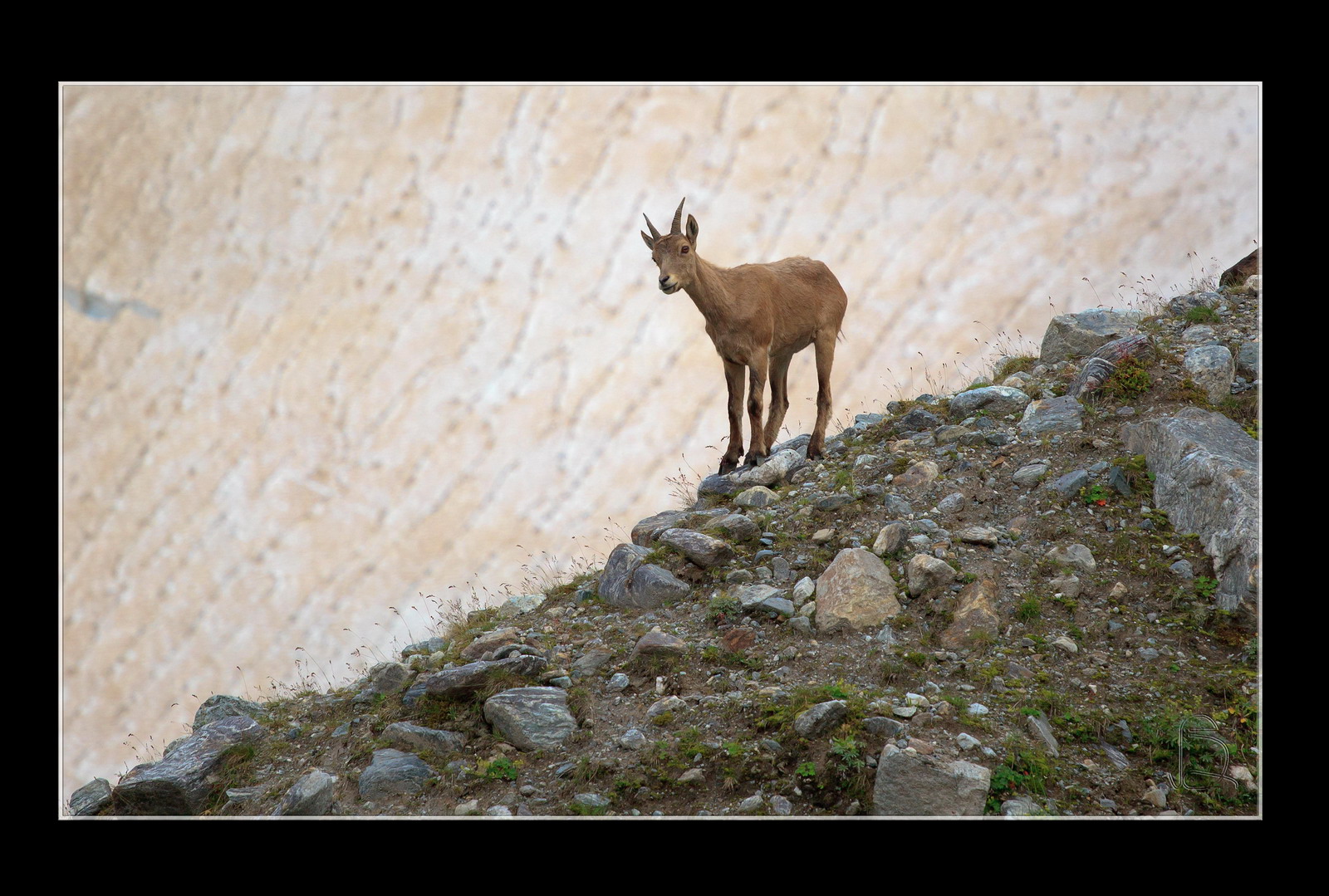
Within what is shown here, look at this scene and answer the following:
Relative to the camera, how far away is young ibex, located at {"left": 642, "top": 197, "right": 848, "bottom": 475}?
12.3m

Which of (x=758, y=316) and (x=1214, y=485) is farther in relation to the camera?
(x=758, y=316)

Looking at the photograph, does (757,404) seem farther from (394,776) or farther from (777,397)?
(394,776)

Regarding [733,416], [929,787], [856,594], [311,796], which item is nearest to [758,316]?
[733,416]

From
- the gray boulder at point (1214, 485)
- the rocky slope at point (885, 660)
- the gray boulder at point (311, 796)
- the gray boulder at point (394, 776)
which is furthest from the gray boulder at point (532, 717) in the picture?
the gray boulder at point (1214, 485)

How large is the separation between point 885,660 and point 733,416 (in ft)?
18.3

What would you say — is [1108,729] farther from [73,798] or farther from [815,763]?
[73,798]

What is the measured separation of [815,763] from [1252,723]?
3344 mm

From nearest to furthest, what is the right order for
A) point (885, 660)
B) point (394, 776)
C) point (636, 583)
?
point (394, 776), point (885, 660), point (636, 583)

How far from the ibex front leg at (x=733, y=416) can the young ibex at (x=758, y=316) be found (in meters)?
0.01

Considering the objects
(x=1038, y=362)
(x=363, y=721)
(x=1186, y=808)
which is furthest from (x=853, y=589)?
(x=1038, y=362)

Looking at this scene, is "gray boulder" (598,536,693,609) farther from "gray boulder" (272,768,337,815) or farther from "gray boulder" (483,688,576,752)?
"gray boulder" (272,768,337,815)

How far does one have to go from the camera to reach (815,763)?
272 inches

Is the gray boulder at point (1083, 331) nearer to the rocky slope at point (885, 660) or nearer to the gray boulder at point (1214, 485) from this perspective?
the rocky slope at point (885, 660)

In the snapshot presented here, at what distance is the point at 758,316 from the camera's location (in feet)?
42.1
